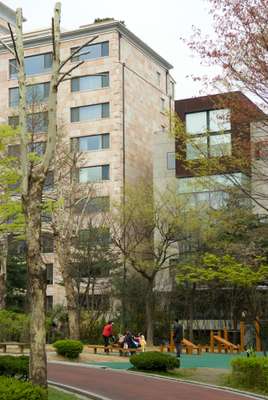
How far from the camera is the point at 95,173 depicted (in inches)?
2282

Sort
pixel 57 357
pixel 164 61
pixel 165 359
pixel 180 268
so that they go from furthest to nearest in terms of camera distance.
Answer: pixel 164 61 → pixel 180 268 → pixel 57 357 → pixel 165 359

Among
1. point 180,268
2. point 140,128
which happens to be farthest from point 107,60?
point 180,268

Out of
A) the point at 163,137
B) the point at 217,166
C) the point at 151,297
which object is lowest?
the point at 151,297

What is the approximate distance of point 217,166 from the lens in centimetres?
1914

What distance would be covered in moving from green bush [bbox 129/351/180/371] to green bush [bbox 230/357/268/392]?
2.87 metres

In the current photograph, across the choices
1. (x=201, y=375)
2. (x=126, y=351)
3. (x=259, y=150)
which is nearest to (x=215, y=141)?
(x=259, y=150)

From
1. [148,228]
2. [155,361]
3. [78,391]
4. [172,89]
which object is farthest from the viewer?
[172,89]

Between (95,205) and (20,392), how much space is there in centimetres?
3792

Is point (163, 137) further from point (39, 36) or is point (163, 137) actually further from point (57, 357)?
point (57, 357)

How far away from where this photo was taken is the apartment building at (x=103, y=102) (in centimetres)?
5766

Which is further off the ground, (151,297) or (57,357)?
(151,297)

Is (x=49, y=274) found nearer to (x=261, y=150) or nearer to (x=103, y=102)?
(x=103, y=102)

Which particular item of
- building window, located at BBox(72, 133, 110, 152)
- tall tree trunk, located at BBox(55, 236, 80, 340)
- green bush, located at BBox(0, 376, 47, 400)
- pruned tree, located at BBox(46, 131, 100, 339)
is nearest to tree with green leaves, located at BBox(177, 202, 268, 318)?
tall tree trunk, located at BBox(55, 236, 80, 340)

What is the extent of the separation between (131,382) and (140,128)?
4351 cm
